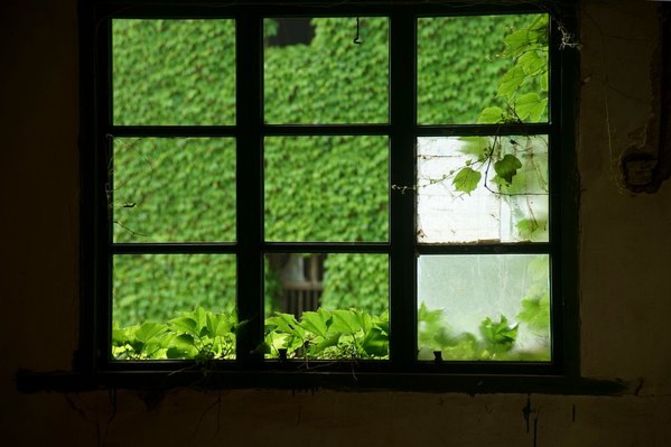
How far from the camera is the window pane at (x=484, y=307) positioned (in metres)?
2.24

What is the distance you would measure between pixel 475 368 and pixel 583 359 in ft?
1.15

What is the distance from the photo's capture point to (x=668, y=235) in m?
2.12

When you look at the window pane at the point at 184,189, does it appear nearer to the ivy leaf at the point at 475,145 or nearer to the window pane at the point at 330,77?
the window pane at the point at 330,77

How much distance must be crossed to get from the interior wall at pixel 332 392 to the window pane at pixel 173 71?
3493mm

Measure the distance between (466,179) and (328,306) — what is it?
12.9ft

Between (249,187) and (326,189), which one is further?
(326,189)

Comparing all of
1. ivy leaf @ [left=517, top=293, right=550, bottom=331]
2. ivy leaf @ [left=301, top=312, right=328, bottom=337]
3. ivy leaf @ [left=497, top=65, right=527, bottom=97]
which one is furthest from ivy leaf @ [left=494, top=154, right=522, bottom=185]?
ivy leaf @ [left=301, top=312, right=328, bottom=337]

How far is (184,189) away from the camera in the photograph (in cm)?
616

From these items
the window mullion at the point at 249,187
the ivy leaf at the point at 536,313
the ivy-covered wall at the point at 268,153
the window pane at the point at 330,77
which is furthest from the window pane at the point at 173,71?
the ivy leaf at the point at 536,313

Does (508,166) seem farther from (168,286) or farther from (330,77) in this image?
(168,286)

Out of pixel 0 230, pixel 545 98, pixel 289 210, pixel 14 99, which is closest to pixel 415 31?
pixel 545 98

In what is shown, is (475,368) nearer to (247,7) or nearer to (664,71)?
(664,71)

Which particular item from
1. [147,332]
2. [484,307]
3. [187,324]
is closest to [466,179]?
[484,307]

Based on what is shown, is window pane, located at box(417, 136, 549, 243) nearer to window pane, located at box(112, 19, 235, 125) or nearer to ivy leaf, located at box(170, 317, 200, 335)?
ivy leaf, located at box(170, 317, 200, 335)
